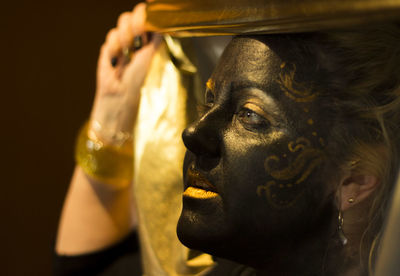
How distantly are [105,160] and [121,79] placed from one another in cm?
16

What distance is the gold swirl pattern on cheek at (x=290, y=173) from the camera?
1.79ft

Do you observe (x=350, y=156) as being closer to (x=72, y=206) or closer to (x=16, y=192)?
(x=72, y=206)

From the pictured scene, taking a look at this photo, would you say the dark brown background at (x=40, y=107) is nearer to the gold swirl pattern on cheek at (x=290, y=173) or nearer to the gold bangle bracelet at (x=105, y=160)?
the gold bangle bracelet at (x=105, y=160)

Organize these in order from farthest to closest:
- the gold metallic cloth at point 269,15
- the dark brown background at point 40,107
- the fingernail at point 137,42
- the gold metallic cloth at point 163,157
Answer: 1. the dark brown background at point 40,107
2. the fingernail at point 137,42
3. the gold metallic cloth at point 163,157
4. the gold metallic cloth at point 269,15

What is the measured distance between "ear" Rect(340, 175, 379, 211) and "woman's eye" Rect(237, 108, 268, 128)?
117 millimetres

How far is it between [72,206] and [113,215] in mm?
82

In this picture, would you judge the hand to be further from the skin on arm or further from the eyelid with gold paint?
→ the eyelid with gold paint

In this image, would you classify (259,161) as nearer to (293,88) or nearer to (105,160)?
(293,88)

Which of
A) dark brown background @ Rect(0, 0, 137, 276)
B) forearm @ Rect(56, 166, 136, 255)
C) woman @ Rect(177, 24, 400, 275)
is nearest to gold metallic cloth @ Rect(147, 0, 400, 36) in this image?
woman @ Rect(177, 24, 400, 275)

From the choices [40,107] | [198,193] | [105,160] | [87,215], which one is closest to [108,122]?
[105,160]

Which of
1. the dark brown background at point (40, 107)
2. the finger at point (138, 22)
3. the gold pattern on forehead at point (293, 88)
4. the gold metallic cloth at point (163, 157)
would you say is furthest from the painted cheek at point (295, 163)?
the dark brown background at point (40, 107)

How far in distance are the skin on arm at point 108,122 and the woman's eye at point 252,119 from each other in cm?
41

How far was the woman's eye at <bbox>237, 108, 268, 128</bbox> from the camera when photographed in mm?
557

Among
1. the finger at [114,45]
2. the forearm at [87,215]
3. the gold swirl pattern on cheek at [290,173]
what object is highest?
the finger at [114,45]
